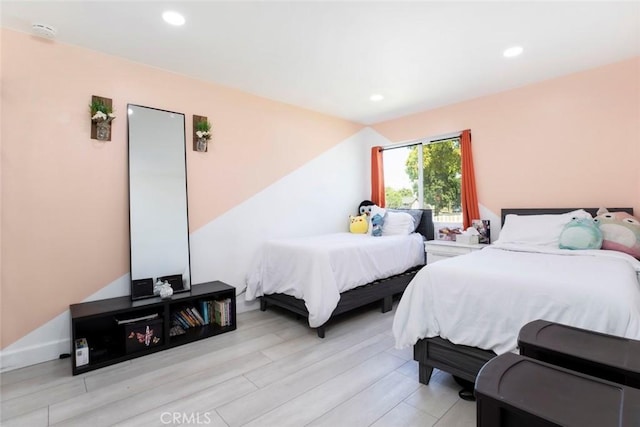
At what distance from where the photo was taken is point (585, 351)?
109 cm

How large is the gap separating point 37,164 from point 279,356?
2.41 m

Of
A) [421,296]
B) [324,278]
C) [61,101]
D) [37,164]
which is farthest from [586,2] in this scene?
[37,164]

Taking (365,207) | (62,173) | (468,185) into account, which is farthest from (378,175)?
(62,173)

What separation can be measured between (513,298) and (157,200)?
2.88m

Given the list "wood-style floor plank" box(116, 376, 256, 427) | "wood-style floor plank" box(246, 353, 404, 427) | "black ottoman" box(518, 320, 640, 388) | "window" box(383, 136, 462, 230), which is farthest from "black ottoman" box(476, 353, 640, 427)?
"window" box(383, 136, 462, 230)

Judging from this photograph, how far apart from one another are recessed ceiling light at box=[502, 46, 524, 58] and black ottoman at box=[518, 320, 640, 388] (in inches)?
93.4

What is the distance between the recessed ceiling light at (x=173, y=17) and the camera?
7.00ft

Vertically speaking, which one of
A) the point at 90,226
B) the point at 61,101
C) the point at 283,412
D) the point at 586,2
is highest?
the point at 586,2

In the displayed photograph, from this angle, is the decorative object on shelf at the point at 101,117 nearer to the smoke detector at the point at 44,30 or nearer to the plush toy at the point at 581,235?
the smoke detector at the point at 44,30

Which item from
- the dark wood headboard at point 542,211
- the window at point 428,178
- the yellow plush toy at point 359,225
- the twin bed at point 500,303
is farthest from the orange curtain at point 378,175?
the twin bed at point 500,303

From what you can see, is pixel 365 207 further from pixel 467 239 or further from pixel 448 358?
pixel 448 358

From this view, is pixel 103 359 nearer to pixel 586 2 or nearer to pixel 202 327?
pixel 202 327

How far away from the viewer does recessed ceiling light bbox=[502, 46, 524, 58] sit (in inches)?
103

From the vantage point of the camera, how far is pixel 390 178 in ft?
16.1
